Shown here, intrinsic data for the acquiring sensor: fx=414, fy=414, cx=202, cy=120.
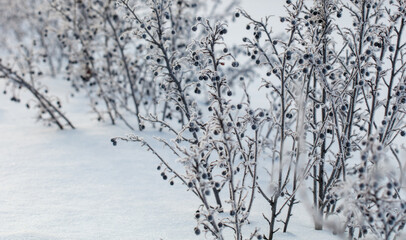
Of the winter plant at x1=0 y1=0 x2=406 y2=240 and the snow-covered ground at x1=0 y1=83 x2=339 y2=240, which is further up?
the winter plant at x1=0 y1=0 x2=406 y2=240

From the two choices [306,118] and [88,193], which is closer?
[306,118]

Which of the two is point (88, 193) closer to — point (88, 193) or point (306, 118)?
point (88, 193)

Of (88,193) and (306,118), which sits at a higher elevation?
(306,118)

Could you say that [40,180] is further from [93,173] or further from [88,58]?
[88,58]

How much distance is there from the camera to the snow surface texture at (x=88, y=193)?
328cm

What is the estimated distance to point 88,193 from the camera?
4.10 m

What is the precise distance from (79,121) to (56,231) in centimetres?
398

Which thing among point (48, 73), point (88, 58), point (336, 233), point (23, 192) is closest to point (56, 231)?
point (23, 192)

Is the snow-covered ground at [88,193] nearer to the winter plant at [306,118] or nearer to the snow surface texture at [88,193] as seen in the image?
the snow surface texture at [88,193]

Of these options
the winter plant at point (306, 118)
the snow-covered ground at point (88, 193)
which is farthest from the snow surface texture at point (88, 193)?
the winter plant at point (306, 118)

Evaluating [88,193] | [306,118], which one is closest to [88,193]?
[88,193]

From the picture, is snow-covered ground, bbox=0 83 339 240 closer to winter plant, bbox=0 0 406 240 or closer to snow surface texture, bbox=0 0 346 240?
snow surface texture, bbox=0 0 346 240

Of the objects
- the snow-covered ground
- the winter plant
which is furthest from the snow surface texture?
the winter plant

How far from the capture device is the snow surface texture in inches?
129
